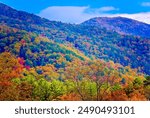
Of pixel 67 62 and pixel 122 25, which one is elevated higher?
pixel 122 25

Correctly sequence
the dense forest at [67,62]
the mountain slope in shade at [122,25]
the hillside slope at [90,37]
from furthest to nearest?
the mountain slope in shade at [122,25]
the hillside slope at [90,37]
the dense forest at [67,62]

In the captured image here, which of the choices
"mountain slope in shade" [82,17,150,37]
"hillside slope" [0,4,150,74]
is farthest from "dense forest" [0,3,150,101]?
"mountain slope in shade" [82,17,150,37]

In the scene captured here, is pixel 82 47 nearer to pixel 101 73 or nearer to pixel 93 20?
pixel 93 20

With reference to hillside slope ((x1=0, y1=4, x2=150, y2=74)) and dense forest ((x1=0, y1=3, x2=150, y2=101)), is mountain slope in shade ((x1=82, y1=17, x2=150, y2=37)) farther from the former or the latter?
dense forest ((x1=0, y1=3, x2=150, y2=101))

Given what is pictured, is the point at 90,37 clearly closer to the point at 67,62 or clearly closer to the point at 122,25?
the point at 122,25

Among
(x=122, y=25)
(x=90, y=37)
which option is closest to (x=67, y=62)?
(x=90, y=37)

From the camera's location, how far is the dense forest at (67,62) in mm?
17703

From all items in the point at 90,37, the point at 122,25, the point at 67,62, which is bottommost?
the point at 67,62

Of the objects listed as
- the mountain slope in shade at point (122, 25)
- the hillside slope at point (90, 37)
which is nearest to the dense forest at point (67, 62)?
the hillside slope at point (90, 37)

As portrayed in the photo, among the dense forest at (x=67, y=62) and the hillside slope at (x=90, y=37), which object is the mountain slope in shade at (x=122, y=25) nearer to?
the hillside slope at (x=90, y=37)

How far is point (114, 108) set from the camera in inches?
184

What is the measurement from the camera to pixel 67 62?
129ft

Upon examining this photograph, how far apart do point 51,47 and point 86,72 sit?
103ft

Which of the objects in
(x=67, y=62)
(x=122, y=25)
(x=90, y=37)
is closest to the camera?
(x=67, y=62)
